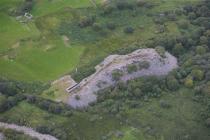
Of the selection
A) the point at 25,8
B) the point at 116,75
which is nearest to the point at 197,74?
the point at 116,75

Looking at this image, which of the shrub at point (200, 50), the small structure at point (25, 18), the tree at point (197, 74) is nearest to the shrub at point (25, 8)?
the small structure at point (25, 18)

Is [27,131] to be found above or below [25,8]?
below

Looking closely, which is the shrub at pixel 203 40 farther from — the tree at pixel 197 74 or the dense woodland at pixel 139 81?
the tree at pixel 197 74

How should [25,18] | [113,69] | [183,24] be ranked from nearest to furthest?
[113,69]
[25,18]
[183,24]

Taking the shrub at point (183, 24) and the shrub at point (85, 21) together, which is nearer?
the shrub at point (85, 21)

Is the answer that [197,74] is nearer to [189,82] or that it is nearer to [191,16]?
[189,82]

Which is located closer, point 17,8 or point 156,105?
point 156,105

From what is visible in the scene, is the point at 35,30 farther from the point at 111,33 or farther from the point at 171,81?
the point at 171,81

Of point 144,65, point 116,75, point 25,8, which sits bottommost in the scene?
point 116,75


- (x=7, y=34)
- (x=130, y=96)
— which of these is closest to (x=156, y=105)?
(x=130, y=96)
